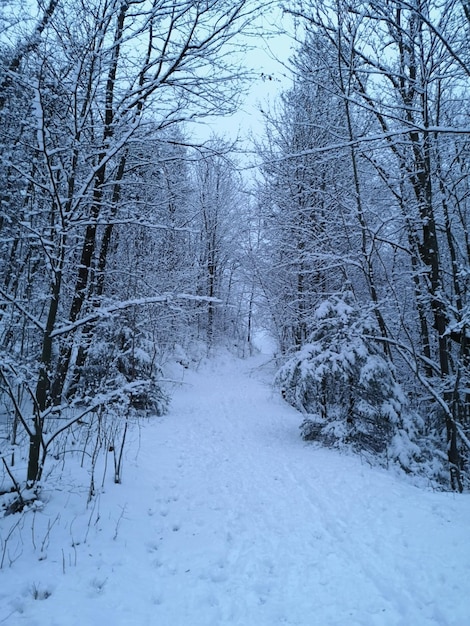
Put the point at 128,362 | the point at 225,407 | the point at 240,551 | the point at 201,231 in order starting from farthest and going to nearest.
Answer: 1. the point at 225,407
2. the point at 128,362
3. the point at 201,231
4. the point at 240,551

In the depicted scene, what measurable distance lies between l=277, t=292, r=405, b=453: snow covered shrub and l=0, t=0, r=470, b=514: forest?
0.04 meters

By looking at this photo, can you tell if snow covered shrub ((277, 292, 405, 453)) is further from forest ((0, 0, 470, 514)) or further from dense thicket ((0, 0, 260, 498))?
dense thicket ((0, 0, 260, 498))

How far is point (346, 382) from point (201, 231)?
396 cm

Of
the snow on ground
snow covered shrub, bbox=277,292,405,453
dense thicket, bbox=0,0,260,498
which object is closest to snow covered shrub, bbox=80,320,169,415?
dense thicket, bbox=0,0,260,498

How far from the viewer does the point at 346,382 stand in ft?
22.5

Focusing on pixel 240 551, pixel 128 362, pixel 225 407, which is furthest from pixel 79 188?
pixel 225 407

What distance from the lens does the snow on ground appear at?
2553mm

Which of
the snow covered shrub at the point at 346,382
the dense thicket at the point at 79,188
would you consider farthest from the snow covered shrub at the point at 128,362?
the snow covered shrub at the point at 346,382

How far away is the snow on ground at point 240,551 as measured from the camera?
2.55 m

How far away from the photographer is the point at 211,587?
9.37 ft

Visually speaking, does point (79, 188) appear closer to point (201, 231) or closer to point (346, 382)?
point (201, 231)

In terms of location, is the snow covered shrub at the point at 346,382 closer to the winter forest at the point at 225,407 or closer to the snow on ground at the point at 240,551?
the winter forest at the point at 225,407

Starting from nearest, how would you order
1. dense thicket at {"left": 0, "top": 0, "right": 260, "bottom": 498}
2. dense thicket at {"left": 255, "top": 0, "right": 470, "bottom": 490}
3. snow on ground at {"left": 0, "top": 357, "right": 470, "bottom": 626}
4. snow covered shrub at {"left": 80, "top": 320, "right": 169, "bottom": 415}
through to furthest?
snow on ground at {"left": 0, "top": 357, "right": 470, "bottom": 626}, dense thicket at {"left": 0, "top": 0, "right": 260, "bottom": 498}, dense thicket at {"left": 255, "top": 0, "right": 470, "bottom": 490}, snow covered shrub at {"left": 80, "top": 320, "right": 169, "bottom": 415}

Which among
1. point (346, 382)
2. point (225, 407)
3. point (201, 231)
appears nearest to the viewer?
point (201, 231)
